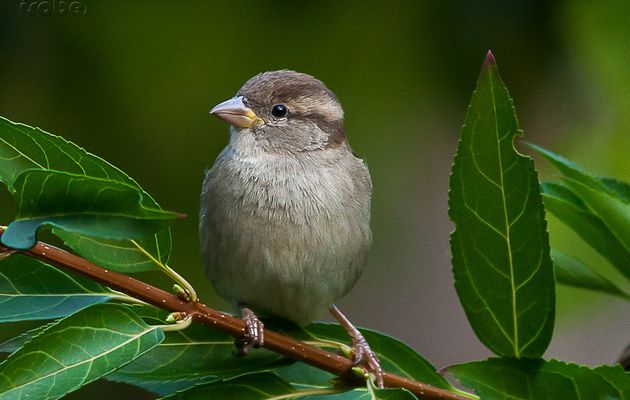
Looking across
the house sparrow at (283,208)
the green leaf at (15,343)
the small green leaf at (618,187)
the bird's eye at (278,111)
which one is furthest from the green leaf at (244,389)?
the bird's eye at (278,111)

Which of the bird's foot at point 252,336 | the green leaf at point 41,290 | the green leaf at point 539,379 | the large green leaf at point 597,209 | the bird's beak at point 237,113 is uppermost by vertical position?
the large green leaf at point 597,209

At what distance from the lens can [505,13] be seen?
3.27 m

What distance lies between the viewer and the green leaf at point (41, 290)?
180 cm

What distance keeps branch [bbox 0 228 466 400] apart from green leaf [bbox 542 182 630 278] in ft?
1.64

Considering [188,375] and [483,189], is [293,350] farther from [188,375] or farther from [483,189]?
[483,189]

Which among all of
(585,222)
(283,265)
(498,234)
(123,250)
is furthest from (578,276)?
(123,250)

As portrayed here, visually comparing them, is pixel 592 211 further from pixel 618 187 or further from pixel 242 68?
pixel 242 68

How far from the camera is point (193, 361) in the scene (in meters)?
2.03

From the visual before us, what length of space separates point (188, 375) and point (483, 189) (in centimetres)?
65

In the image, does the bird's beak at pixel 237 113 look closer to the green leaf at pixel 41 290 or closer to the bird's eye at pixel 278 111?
the bird's eye at pixel 278 111

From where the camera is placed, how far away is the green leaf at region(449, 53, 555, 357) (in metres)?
A: 1.84

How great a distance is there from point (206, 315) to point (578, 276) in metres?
0.91

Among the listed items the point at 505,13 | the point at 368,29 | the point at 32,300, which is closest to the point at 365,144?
the point at 368,29

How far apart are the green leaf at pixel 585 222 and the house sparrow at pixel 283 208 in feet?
1.97
